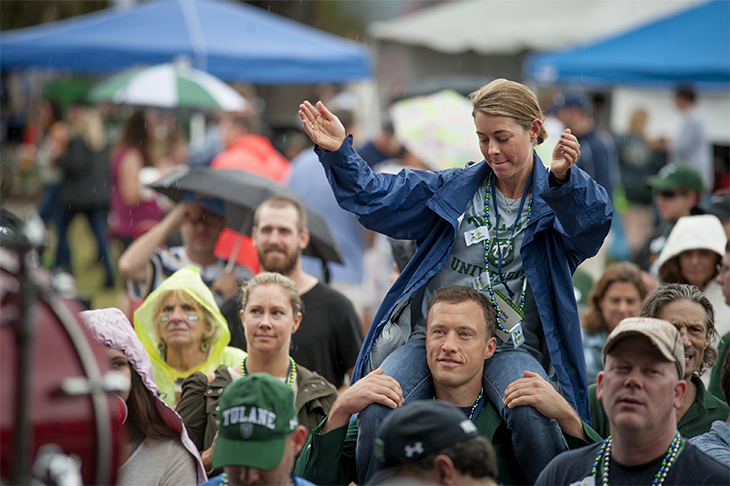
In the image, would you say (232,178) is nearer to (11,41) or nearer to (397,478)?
(397,478)

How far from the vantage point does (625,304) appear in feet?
17.3

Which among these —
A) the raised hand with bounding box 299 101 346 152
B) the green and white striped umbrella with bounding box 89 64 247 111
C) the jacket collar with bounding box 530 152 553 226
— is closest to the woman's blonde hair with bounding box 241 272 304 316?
the raised hand with bounding box 299 101 346 152

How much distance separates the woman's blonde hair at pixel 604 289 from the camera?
17.5 ft

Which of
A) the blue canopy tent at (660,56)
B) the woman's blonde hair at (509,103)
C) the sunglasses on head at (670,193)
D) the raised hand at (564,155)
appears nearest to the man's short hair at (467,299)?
the raised hand at (564,155)

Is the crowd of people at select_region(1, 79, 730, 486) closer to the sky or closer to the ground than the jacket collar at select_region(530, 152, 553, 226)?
closer to the ground

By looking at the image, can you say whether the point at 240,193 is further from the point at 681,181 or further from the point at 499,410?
the point at 681,181

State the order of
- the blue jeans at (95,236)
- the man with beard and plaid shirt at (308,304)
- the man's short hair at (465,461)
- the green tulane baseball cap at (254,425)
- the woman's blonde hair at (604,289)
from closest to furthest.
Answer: the man's short hair at (465,461)
the green tulane baseball cap at (254,425)
the man with beard and plaid shirt at (308,304)
the woman's blonde hair at (604,289)
the blue jeans at (95,236)

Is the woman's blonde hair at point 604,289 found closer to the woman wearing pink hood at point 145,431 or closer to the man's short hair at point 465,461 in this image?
the woman wearing pink hood at point 145,431

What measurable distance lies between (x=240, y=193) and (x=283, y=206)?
0.53 metres

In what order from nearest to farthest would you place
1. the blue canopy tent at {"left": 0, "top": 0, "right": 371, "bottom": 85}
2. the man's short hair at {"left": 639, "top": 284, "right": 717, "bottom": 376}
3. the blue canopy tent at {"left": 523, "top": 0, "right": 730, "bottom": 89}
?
the man's short hair at {"left": 639, "top": 284, "right": 717, "bottom": 376} → the blue canopy tent at {"left": 523, "top": 0, "right": 730, "bottom": 89} → the blue canopy tent at {"left": 0, "top": 0, "right": 371, "bottom": 85}

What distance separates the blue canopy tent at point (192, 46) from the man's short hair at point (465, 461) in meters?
9.40

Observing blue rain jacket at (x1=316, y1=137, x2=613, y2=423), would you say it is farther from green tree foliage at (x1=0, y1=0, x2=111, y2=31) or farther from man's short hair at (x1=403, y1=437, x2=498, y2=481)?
green tree foliage at (x1=0, y1=0, x2=111, y2=31)

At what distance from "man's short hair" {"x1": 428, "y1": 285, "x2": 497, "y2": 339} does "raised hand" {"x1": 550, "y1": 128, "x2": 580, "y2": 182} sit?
57cm

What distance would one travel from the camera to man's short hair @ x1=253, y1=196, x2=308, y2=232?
5434 mm
